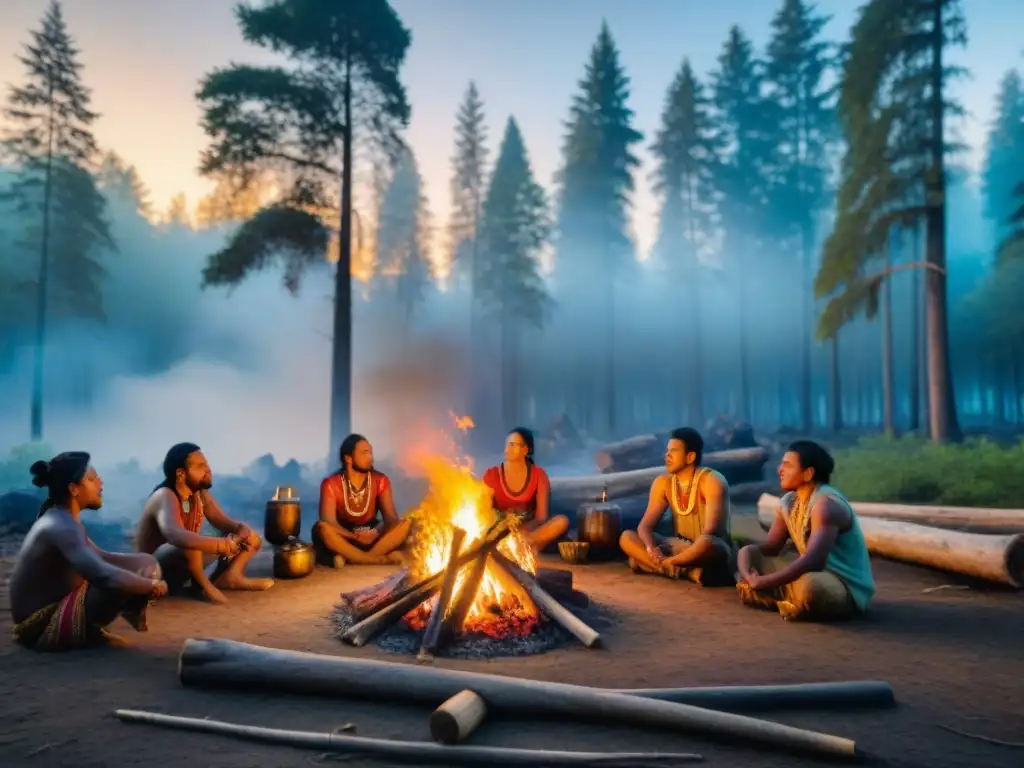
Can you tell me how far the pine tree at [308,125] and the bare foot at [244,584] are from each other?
9.65m

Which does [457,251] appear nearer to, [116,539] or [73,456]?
[116,539]

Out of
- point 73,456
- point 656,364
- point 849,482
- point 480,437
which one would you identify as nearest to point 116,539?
point 73,456

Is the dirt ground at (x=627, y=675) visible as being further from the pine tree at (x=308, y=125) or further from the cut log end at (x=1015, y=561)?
the pine tree at (x=308, y=125)

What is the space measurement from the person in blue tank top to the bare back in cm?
544

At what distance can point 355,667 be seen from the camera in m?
4.04

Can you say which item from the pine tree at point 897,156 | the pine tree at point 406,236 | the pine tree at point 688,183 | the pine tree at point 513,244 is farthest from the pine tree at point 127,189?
the pine tree at point 897,156

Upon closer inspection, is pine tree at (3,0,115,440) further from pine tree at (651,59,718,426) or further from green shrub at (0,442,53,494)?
pine tree at (651,59,718,426)

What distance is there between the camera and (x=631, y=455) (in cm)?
1745

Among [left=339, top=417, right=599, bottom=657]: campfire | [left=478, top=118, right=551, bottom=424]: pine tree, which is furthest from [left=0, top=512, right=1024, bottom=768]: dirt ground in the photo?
[left=478, top=118, right=551, bottom=424]: pine tree

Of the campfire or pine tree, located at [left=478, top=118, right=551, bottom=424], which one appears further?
pine tree, located at [left=478, top=118, right=551, bottom=424]

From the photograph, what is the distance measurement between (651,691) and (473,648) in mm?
1737

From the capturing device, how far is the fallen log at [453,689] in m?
3.37

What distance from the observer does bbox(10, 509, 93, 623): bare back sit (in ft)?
15.6

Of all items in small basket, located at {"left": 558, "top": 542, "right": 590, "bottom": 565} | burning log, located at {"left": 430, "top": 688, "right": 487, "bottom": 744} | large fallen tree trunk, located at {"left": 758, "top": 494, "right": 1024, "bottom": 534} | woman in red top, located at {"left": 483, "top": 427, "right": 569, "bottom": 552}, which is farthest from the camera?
large fallen tree trunk, located at {"left": 758, "top": 494, "right": 1024, "bottom": 534}
